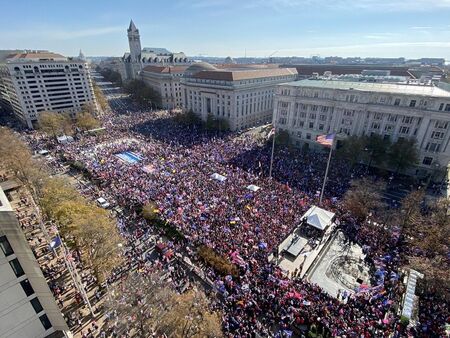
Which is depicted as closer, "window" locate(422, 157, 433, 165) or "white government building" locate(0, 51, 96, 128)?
"window" locate(422, 157, 433, 165)

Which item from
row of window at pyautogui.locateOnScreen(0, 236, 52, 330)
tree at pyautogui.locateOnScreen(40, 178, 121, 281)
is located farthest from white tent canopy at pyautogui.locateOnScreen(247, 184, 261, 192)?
row of window at pyautogui.locateOnScreen(0, 236, 52, 330)

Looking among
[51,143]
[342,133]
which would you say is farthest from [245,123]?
[51,143]

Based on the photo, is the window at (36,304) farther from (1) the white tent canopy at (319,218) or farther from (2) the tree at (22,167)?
(1) the white tent canopy at (319,218)

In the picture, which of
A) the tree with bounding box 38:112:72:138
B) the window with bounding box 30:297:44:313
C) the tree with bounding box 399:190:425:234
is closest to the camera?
the window with bounding box 30:297:44:313

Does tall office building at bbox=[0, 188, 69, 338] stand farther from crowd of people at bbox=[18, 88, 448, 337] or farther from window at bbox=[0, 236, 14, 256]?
crowd of people at bbox=[18, 88, 448, 337]

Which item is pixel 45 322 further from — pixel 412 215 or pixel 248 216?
pixel 412 215

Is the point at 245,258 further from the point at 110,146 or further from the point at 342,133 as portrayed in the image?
the point at 110,146

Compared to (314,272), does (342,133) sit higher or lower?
higher
